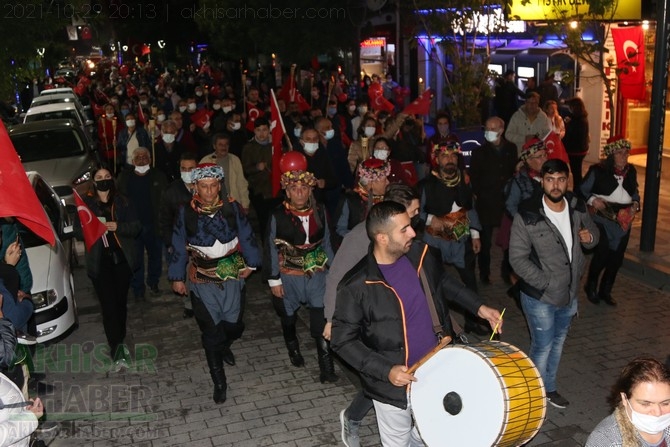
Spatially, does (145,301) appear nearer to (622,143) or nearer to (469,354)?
(622,143)

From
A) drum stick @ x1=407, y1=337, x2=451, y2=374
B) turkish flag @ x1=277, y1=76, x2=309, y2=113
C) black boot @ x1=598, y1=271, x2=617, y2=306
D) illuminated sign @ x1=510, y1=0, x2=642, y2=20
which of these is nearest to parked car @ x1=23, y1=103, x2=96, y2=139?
turkish flag @ x1=277, y1=76, x2=309, y2=113

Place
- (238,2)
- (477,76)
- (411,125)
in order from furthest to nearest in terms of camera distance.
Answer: (238,2) → (477,76) → (411,125)

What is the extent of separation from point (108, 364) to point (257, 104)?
40.6 ft

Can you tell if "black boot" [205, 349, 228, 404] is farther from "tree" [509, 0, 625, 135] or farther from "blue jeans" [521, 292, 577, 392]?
"tree" [509, 0, 625, 135]

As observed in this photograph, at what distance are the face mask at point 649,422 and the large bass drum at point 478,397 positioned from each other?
68cm

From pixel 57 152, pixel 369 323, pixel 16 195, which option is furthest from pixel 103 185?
pixel 57 152

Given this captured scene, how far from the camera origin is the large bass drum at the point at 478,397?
14.6 feet

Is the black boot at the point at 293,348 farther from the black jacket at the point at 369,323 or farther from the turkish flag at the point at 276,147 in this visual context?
the black jacket at the point at 369,323

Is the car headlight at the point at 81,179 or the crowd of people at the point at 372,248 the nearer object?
the crowd of people at the point at 372,248

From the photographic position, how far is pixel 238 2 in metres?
30.8

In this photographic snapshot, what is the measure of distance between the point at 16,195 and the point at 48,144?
37.9ft

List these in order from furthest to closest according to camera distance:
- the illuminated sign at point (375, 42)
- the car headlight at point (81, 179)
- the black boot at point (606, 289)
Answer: the illuminated sign at point (375, 42), the car headlight at point (81, 179), the black boot at point (606, 289)

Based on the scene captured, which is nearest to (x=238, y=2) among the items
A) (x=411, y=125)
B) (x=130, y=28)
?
(x=411, y=125)

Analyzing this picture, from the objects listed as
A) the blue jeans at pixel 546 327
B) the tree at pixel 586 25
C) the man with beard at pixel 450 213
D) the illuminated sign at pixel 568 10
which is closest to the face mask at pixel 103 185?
the man with beard at pixel 450 213
